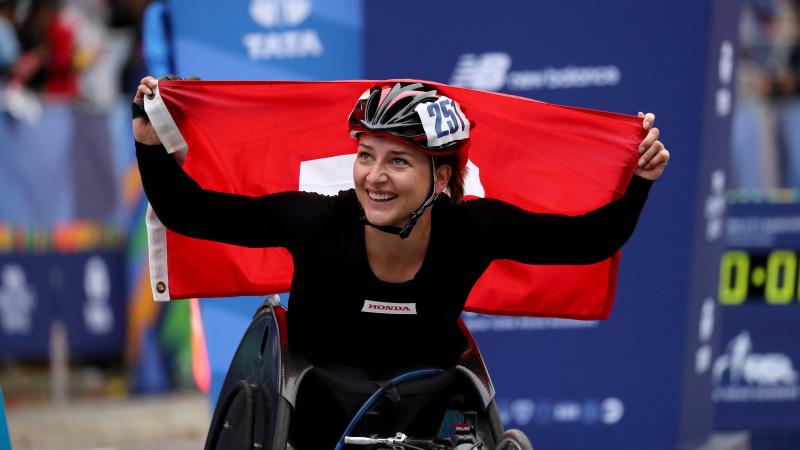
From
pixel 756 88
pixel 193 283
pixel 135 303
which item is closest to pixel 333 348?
pixel 193 283

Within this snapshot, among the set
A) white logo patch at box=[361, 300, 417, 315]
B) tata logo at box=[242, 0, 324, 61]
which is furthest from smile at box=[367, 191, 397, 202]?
tata logo at box=[242, 0, 324, 61]

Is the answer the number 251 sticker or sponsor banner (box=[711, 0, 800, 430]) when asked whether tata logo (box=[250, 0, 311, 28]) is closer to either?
the number 251 sticker

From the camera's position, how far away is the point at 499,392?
24.3 ft

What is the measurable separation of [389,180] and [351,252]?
0.26m

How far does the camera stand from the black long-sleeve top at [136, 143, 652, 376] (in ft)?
14.6

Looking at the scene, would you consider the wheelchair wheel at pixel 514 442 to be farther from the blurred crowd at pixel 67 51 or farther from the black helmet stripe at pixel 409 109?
the blurred crowd at pixel 67 51

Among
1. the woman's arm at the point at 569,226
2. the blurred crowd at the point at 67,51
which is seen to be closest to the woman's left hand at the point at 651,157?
the woman's arm at the point at 569,226

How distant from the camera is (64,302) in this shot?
1140 cm

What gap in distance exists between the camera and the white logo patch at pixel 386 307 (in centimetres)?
444

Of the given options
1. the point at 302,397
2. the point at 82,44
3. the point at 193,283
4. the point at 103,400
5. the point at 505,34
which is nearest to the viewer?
the point at 302,397

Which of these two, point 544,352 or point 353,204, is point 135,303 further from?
point 353,204

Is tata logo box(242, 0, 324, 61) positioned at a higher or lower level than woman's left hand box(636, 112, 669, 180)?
higher

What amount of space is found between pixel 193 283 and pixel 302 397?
85 centimetres

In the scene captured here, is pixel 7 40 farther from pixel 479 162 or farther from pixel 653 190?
pixel 479 162
